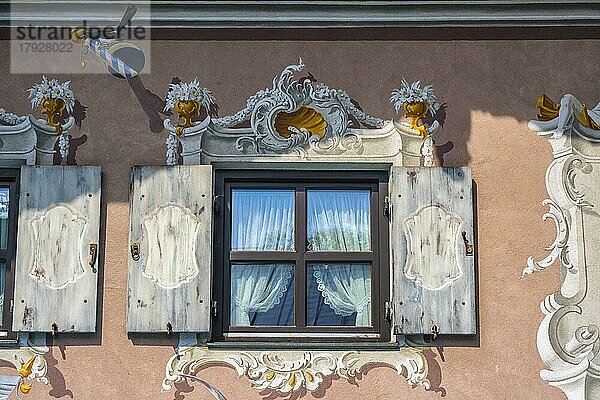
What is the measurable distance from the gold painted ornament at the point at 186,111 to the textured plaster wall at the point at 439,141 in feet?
0.50

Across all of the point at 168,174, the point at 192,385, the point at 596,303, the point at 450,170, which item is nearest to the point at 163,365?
the point at 192,385

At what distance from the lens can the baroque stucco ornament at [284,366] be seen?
325 inches

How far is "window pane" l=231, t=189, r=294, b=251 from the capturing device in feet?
28.2

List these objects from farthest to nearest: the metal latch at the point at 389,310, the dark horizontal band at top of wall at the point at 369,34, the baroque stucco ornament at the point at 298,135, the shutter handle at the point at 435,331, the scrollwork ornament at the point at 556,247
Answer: the dark horizontal band at top of wall at the point at 369,34 < the baroque stucco ornament at the point at 298,135 < the scrollwork ornament at the point at 556,247 < the metal latch at the point at 389,310 < the shutter handle at the point at 435,331

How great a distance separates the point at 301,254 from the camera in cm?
852

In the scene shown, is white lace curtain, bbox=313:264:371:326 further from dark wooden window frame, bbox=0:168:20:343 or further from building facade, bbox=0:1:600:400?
dark wooden window frame, bbox=0:168:20:343

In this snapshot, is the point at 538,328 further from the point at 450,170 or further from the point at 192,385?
the point at 192,385

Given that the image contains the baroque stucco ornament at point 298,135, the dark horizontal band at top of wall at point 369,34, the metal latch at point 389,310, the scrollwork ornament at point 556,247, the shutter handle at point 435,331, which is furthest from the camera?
the dark horizontal band at top of wall at point 369,34

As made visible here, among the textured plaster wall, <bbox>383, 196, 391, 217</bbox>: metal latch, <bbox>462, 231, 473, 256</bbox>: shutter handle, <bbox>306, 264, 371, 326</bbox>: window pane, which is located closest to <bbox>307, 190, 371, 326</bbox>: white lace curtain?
<bbox>306, 264, 371, 326</bbox>: window pane

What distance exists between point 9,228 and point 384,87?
2.51m

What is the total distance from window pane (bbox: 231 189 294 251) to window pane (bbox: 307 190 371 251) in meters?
0.13

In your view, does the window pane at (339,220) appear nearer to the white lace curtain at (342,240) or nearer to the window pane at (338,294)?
the white lace curtain at (342,240)

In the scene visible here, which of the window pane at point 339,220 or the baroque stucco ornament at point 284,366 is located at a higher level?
the window pane at point 339,220

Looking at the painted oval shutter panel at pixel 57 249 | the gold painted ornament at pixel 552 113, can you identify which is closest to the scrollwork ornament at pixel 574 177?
the gold painted ornament at pixel 552 113
